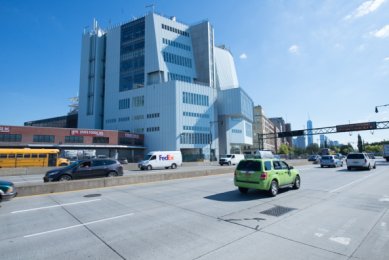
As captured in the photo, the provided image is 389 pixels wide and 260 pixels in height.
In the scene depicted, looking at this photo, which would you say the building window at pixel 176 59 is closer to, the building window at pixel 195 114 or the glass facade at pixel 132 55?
the glass facade at pixel 132 55

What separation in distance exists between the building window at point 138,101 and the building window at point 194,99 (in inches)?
494

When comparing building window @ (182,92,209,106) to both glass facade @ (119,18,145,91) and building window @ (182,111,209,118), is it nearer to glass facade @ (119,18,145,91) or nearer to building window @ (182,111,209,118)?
building window @ (182,111,209,118)

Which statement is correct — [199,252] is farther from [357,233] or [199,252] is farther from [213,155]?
[213,155]

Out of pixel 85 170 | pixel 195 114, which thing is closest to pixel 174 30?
pixel 195 114

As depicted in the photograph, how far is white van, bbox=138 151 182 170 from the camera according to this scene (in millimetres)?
33406

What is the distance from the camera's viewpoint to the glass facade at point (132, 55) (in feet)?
235

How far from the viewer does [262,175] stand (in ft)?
36.0

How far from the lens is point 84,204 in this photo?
983 cm

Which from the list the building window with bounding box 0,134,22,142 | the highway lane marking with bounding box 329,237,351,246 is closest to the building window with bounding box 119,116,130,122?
the building window with bounding box 0,134,22,142

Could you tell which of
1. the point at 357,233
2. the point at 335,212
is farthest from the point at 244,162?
the point at 357,233

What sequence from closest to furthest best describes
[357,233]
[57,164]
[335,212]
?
[357,233]
[335,212]
[57,164]

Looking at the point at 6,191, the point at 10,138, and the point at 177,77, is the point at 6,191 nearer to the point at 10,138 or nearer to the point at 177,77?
the point at 10,138

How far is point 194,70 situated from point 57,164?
5175 cm

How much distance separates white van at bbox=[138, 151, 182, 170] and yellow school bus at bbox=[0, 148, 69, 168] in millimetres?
12654
